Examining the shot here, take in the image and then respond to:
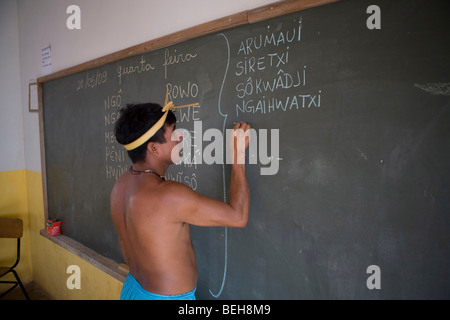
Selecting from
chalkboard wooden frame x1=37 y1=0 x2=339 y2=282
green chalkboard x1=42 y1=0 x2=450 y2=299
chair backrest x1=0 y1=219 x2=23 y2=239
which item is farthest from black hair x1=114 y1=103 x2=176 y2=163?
chair backrest x1=0 y1=219 x2=23 y2=239

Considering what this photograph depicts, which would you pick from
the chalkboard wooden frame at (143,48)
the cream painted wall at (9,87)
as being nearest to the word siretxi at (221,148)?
the chalkboard wooden frame at (143,48)

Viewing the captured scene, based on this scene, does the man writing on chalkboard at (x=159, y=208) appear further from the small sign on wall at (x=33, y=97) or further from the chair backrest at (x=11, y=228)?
the small sign on wall at (x=33, y=97)

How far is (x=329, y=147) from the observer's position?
1178 millimetres

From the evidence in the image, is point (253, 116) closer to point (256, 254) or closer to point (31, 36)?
point (256, 254)

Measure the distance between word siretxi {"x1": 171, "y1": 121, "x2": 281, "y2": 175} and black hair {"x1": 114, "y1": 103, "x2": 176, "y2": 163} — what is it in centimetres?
10

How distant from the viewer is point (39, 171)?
311 centimetres

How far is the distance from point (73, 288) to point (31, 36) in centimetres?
272

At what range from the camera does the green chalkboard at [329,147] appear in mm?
996

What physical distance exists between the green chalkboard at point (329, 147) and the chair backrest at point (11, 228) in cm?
217

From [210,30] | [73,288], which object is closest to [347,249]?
[210,30]

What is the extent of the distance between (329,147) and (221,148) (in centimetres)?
56

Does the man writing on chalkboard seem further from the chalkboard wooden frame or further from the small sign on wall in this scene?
the small sign on wall

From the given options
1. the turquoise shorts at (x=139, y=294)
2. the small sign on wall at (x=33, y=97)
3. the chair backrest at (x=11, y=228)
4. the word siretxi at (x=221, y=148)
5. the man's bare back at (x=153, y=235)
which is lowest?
the chair backrest at (x=11, y=228)

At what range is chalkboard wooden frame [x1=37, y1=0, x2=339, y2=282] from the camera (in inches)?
48.2
